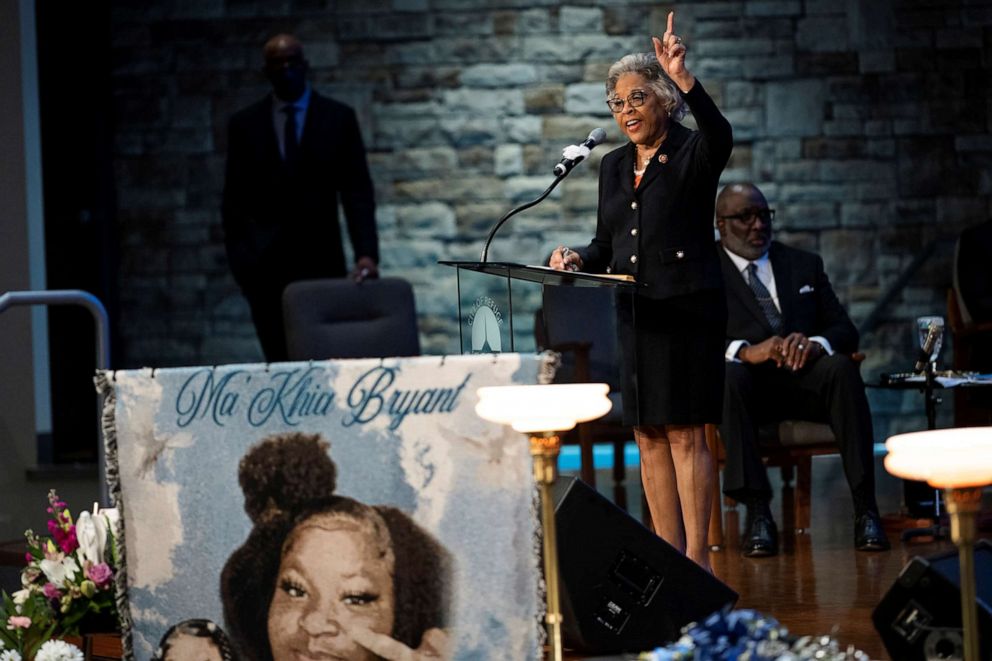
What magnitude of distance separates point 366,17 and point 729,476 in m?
3.48

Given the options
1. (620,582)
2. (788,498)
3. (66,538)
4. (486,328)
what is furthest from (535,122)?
(66,538)

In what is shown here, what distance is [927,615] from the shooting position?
2.38 m

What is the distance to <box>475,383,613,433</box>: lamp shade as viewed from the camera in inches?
85.0

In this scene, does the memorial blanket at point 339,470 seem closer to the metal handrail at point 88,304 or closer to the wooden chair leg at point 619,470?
the metal handrail at point 88,304

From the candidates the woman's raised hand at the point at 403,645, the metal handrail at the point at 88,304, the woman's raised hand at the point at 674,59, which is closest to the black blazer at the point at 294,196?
the metal handrail at the point at 88,304

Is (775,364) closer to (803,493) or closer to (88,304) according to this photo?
(803,493)

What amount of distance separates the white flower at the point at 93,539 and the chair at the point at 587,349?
85.9 inches

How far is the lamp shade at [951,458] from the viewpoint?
1.89 m

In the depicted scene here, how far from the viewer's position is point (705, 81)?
6.87 m

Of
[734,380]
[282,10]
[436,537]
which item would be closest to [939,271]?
[734,380]

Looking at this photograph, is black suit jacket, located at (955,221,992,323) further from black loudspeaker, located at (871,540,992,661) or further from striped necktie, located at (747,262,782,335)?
black loudspeaker, located at (871,540,992,661)

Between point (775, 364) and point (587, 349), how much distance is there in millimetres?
640

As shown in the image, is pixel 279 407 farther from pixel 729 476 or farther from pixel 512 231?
pixel 512 231

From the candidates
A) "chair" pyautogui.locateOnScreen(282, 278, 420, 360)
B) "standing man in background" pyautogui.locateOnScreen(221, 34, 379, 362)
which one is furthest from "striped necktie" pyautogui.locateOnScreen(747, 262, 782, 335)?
"standing man in background" pyautogui.locateOnScreen(221, 34, 379, 362)
